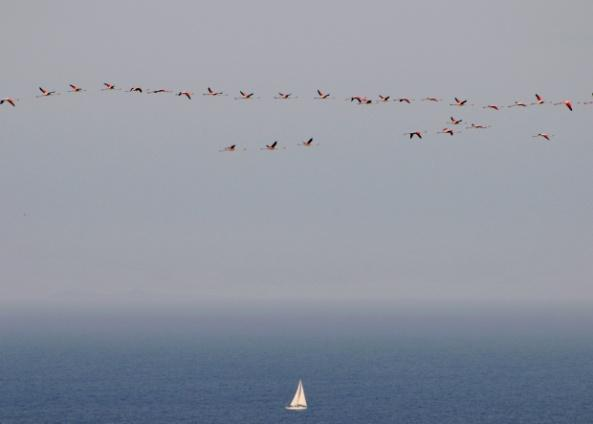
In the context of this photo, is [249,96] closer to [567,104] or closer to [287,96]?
[287,96]

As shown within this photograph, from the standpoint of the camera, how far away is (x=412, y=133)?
70.2 m

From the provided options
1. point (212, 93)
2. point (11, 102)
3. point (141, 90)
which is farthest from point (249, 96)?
point (11, 102)

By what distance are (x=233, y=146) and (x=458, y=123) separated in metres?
16.7

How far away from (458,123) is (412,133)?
348 cm

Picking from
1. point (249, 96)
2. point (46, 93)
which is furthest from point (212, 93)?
point (46, 93)

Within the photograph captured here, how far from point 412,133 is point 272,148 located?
1034 cm

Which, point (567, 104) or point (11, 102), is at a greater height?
point (11, 102)

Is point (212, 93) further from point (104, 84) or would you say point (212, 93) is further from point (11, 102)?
point (11, 102)

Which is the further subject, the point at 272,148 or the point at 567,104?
the point at 272,148

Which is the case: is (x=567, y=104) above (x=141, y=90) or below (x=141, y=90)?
below

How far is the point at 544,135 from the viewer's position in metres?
70.1

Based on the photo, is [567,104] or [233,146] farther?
[233,146]

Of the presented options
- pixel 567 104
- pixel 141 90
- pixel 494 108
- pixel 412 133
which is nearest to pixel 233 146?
pixel 141 90

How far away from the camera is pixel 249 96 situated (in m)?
71.9
